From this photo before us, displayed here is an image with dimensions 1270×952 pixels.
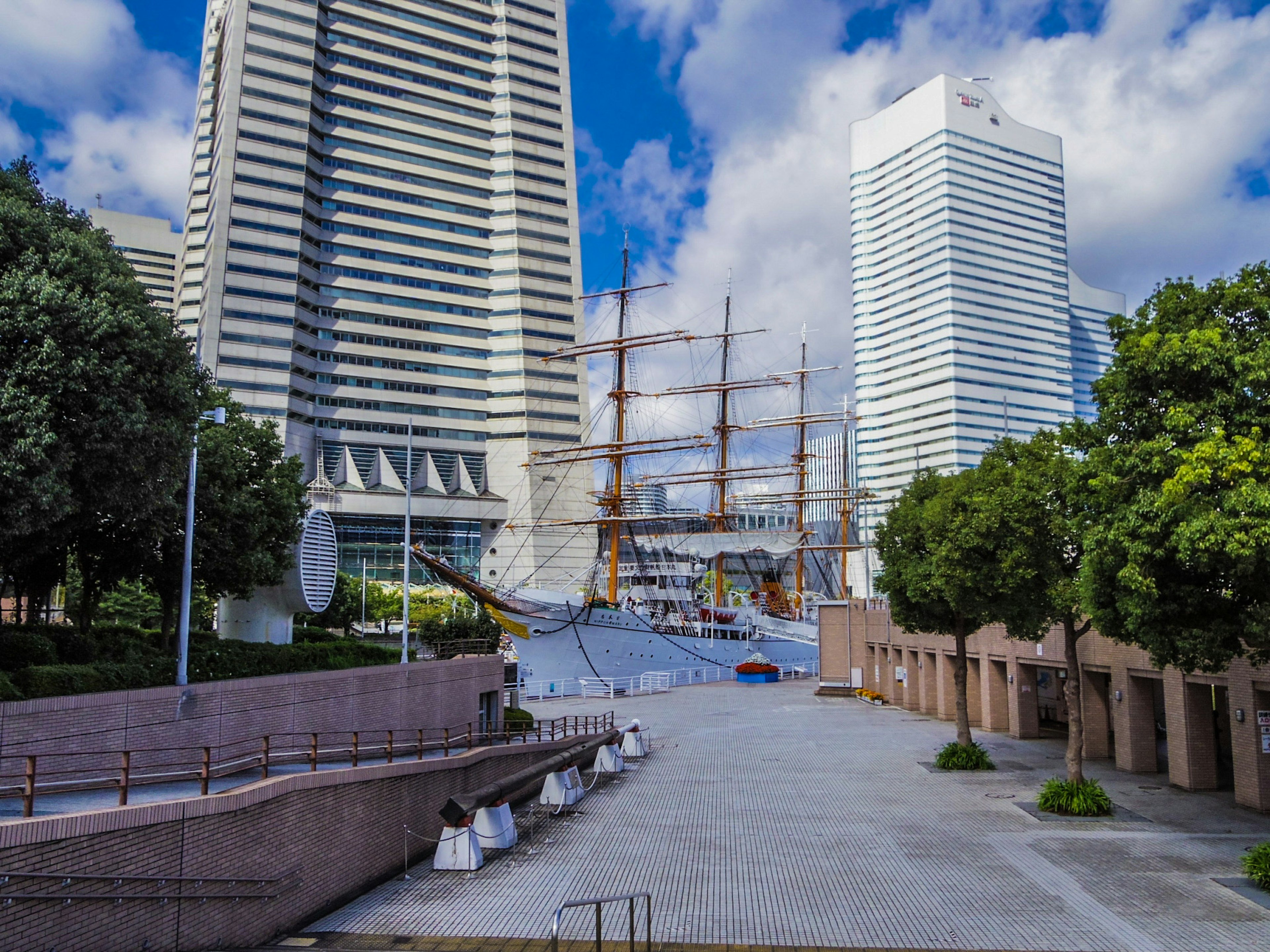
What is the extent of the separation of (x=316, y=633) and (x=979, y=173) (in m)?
151

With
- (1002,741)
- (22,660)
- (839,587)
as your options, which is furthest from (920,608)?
(839,587)

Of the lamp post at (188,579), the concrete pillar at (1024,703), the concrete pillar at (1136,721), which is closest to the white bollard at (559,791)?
the lamp post at (188,579)

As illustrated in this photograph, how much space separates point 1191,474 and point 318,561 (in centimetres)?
2000

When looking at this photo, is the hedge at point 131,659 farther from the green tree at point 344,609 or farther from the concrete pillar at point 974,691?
the green tree at point 344,609

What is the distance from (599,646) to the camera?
51250mm

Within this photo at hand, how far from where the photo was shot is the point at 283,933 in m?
11.4

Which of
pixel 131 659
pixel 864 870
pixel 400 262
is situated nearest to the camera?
pixel 864 870

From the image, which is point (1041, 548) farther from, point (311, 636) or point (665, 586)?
point (665, 586)

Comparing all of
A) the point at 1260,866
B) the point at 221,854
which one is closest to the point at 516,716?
the point at 221,854

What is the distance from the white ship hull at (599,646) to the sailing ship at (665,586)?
6 centimetres

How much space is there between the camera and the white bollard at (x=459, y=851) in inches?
560

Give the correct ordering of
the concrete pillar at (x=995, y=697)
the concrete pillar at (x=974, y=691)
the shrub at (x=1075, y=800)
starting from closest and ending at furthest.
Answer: the shrub at (x=1075, y=800)
the concrete pillar at (x=995, y=697)
the concrete pillar at (x=974, y=691)

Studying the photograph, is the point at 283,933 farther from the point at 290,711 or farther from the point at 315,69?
the point at 315,69

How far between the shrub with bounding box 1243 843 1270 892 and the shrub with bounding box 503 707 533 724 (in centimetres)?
1770
